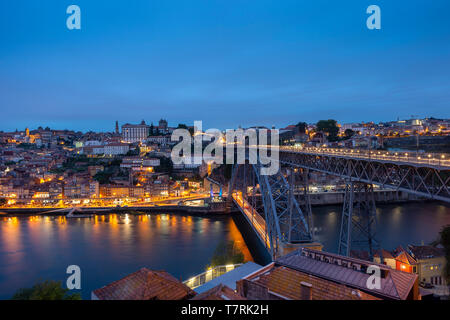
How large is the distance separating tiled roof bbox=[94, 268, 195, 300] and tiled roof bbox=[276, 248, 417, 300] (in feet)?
4.73

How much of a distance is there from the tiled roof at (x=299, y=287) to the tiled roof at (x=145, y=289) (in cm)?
80

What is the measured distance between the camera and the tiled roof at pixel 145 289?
116 inches

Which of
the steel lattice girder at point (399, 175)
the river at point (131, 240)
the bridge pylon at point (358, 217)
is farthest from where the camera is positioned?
the river at point (131, 240)

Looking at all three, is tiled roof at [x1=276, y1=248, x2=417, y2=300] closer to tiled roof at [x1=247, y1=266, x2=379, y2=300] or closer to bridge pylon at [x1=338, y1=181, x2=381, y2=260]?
tiled roof at [x1=247, y1=266, x2=379, y2=300]

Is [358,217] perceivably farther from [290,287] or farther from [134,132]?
[134,132]

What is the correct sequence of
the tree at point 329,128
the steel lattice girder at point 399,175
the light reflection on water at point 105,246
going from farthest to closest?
the tree at point 329,128 < the light reflection on water at point 105,246 < the steel lattice girder at point 399,175

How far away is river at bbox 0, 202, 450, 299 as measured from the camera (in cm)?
892

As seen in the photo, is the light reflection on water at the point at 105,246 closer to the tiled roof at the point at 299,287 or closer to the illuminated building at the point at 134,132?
the tiled roof at the point at 299,287

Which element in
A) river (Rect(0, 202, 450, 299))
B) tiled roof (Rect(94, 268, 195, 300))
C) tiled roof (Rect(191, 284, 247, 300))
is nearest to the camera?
tiled roof (Rect(191, 284, 247, 300))

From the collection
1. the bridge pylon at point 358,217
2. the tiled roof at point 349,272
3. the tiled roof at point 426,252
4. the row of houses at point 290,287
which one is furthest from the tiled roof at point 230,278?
the tiled roof at point 426,252

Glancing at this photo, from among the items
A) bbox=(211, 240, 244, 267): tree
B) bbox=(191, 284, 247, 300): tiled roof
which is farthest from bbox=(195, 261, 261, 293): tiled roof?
bbox=(211, 240, 244, 267): tree
